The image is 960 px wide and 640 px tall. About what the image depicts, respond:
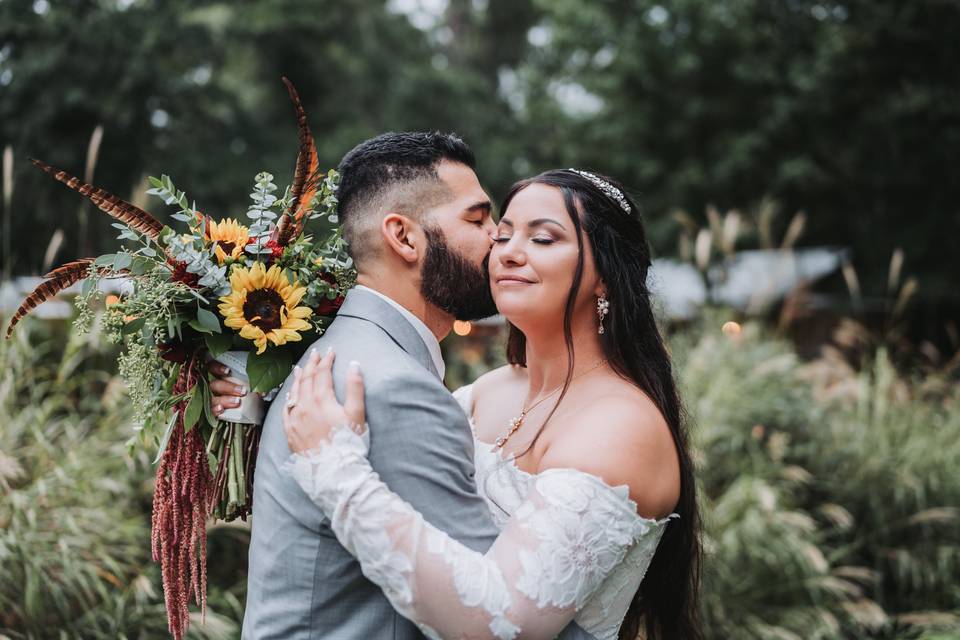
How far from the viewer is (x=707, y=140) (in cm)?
1644

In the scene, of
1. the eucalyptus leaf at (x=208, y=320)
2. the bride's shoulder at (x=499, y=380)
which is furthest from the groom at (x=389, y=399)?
the bride's shoulder at (x=499, y=380)

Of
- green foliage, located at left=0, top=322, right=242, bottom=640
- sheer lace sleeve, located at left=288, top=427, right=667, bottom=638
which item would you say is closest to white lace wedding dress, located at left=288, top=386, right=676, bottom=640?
sheer lace sleeve, located at left=288, top=427, right=667, bottom=638

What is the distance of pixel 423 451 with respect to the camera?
6.89ft

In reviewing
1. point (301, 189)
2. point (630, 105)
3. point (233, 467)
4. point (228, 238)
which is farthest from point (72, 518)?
point (630, 105)

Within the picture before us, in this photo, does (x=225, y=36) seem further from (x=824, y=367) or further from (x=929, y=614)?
(x=929, y=614)

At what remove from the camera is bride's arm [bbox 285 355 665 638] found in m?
1.99

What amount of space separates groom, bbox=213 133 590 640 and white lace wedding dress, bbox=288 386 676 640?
8cm

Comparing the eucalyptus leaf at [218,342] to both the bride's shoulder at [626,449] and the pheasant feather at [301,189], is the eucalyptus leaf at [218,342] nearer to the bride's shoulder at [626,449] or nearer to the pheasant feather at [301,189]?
the pheasant feather at [301,189]

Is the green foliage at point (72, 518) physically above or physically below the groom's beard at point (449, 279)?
below

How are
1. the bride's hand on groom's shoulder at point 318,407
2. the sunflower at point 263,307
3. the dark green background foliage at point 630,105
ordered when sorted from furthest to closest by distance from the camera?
the dark green background foliage at point 630,105
the sunflower at point 263,307
the bride's hand on groom's shoulder at point 318,407

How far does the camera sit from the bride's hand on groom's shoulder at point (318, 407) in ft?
6.87

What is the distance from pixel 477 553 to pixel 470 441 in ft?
0.97

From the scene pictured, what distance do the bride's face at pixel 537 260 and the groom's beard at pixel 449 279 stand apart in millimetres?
86

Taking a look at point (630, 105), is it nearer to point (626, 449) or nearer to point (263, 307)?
point (626, 449)
